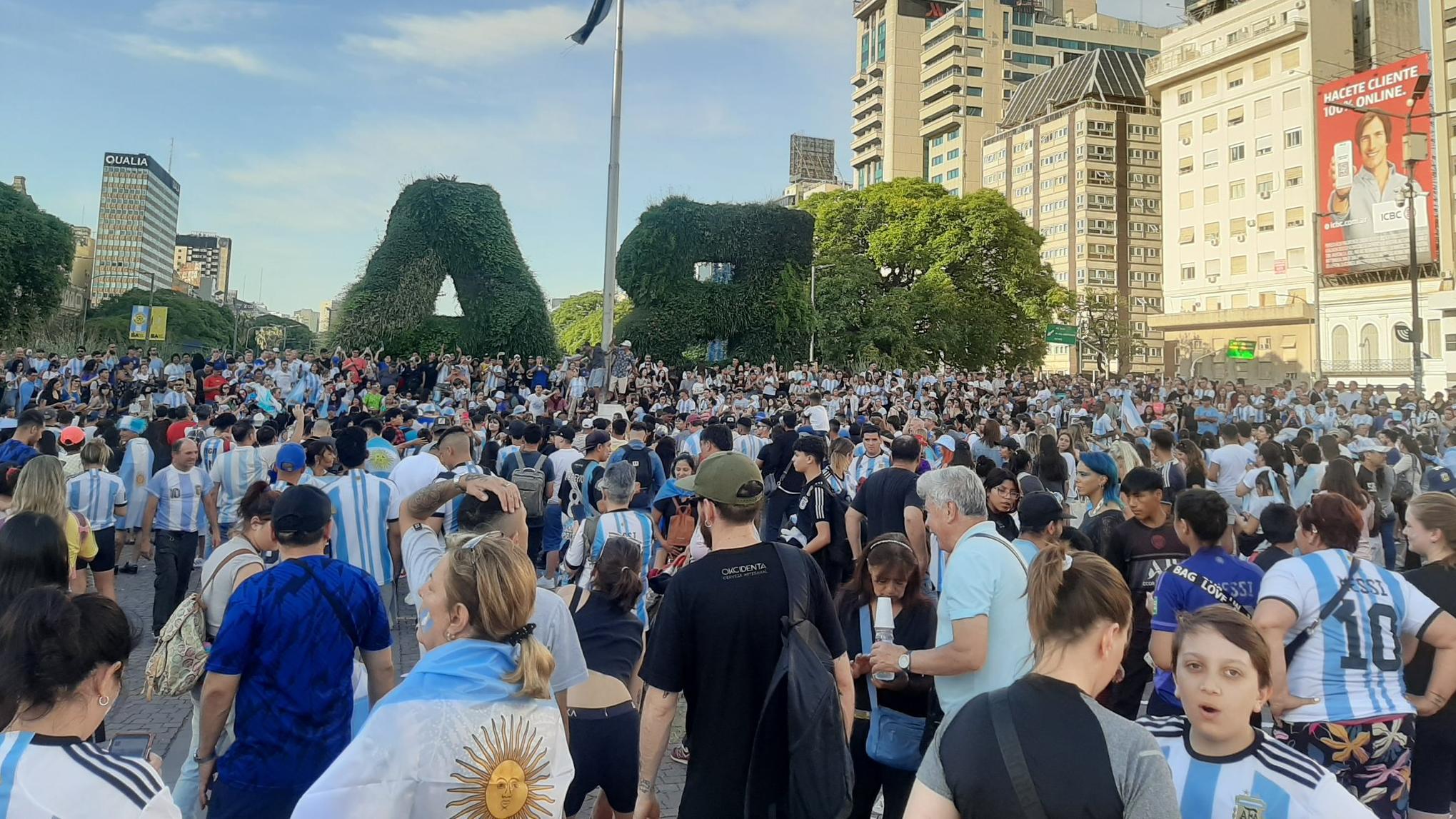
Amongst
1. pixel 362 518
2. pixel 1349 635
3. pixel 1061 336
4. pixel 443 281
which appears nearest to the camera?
pixel 1349 635

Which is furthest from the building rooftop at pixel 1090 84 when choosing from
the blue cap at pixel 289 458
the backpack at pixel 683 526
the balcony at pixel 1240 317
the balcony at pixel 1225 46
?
the blue cap at pixel 289 458

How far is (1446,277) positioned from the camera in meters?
49.2

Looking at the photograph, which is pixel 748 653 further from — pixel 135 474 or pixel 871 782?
pixel 135 474

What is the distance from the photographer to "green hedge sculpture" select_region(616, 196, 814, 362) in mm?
33562

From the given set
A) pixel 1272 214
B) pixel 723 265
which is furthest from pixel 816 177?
pixel 723 265

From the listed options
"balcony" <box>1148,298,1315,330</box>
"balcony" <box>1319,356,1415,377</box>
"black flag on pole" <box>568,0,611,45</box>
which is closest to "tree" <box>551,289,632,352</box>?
"black flag on pole" <box>568,0,611,45</box>

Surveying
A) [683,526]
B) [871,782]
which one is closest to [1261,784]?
[871,782]

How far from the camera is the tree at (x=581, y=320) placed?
64994mm

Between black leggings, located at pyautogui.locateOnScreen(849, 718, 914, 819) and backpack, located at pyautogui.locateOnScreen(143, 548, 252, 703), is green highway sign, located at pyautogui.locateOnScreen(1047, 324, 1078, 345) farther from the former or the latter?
backpack, located at pyautogui.locateOnScreen(143, 548, 252, 703)

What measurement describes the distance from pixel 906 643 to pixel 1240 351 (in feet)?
211

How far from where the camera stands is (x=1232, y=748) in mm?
2281

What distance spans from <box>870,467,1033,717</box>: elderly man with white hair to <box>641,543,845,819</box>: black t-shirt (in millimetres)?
532

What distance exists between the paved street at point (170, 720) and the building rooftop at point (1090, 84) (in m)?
81.4

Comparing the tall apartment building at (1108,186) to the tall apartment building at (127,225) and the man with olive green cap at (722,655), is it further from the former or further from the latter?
the tall apartment building at (127,225)
